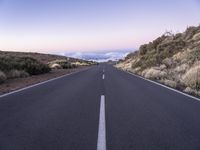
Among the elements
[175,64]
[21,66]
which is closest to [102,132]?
[175,64]

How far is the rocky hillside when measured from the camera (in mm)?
17094

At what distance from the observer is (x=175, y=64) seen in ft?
102

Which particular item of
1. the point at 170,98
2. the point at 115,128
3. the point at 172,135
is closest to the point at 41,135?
the point at 115,128

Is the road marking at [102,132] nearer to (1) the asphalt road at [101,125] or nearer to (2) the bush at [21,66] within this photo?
(1) the asphalt road at [101,125]

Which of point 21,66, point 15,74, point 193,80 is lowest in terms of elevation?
point 15,74

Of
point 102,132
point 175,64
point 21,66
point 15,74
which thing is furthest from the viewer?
point 21,66

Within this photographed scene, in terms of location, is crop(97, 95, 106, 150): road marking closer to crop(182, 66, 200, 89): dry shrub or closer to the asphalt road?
the asphalt road

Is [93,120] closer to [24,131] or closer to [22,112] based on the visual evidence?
[24,131]

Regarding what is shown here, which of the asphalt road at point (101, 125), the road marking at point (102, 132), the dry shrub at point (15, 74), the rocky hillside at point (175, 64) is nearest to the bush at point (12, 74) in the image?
the dry shrub at point (15, 74)

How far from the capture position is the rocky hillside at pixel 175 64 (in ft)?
56.1

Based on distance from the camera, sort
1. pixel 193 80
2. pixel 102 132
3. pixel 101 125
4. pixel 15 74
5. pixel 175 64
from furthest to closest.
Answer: pixel 175 64 < pixel 15 74 < pixel 193 80 < pixel 101 125 < pixel 102 132

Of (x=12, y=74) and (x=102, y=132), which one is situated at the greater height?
(x=102, y=132)

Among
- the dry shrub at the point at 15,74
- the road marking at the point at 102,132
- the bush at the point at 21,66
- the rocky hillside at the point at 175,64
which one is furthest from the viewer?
the bush at the point at 21,66

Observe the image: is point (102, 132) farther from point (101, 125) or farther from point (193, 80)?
point (193, 80)
